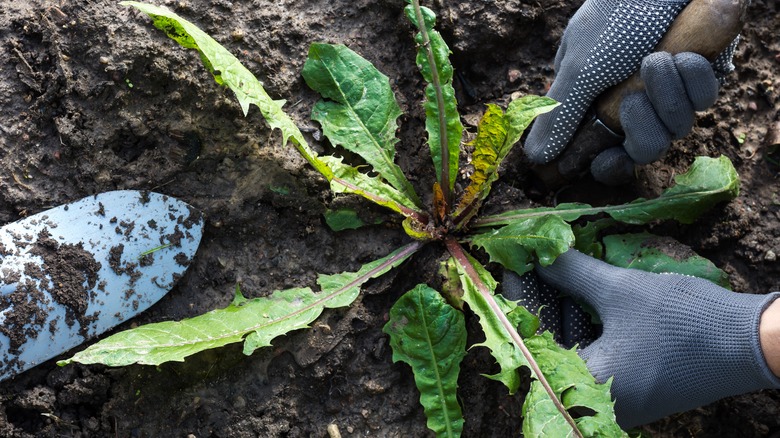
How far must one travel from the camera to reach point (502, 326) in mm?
1791

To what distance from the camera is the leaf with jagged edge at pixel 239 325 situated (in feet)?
5.37

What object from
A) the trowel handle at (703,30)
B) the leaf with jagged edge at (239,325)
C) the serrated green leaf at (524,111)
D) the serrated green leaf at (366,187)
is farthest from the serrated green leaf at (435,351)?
the trowel handle at (703,30)

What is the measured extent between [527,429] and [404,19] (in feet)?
4.20

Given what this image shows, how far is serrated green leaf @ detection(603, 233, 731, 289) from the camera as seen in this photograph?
192cm

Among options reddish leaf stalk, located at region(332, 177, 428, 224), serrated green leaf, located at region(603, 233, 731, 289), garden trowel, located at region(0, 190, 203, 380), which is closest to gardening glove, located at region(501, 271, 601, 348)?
serrated green leaf, located at region(603, 233, 731, 289)

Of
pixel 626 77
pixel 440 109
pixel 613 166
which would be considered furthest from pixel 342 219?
pixel 626 77

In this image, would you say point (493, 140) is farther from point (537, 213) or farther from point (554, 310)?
point (554, 310)

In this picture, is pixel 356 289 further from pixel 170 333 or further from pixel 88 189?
pixel 88 189

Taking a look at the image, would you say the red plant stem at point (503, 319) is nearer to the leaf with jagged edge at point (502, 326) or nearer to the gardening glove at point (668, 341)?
the leaf with jagged edge at point (502, 326)

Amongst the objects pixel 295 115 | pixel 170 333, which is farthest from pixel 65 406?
pixel 295 115

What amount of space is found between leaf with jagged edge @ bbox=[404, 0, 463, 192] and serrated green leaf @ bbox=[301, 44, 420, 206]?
0.40ft

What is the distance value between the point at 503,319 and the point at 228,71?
990 mm

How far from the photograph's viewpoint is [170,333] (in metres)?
1.71

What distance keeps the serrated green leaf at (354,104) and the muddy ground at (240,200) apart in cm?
8
